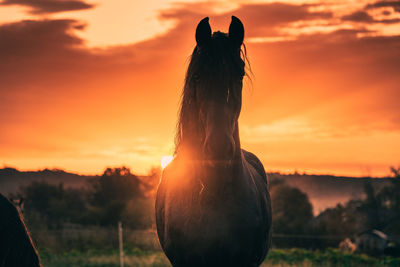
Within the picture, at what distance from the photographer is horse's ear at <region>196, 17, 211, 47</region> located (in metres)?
3.81

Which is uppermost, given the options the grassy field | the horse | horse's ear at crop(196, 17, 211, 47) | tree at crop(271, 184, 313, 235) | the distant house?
horse's ear at crop(196, 17, 211, 47)

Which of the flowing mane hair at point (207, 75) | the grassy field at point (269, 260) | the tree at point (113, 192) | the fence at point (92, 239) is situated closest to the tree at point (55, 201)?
the tree at point (113, 192)

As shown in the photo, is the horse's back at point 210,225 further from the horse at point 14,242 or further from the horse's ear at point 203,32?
the horse at point 14,242

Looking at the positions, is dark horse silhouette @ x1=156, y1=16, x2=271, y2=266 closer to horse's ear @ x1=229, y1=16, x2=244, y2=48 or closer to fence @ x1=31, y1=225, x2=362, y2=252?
horse's ear @ x1=229, y1=16, x2=244, y2=48

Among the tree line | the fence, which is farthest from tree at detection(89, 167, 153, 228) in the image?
the fence

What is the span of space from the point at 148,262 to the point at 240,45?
1374 cm

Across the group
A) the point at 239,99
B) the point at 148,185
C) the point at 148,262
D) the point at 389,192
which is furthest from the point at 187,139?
the point at 389,192

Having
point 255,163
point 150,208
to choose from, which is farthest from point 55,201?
point 255,163

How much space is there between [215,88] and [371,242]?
112 ft

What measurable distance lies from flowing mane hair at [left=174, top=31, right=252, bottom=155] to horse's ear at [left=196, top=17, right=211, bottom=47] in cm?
5

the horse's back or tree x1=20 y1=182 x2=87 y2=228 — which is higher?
the horse's back

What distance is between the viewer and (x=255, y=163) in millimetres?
6496

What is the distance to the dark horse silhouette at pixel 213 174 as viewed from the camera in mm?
3600

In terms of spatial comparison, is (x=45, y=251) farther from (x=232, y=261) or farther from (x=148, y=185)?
(x=148, y=185)
